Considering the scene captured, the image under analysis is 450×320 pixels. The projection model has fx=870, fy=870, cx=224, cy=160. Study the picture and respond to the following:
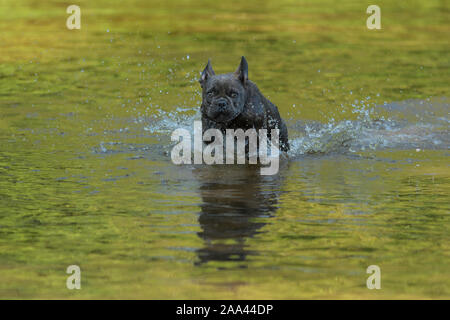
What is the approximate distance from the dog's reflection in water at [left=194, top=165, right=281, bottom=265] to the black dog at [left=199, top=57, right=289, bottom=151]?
1.65 feet

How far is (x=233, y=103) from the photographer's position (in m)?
9.45

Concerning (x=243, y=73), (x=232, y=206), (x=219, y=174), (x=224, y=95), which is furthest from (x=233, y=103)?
(x=232, y=206)

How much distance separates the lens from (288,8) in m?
25.0

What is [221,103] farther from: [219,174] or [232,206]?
[232,206]

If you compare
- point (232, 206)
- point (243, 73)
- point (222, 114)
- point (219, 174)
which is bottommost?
point (232, 206)

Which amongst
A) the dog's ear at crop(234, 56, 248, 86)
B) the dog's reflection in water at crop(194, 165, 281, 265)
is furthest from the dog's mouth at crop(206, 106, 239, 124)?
the dog's reflection in water at crop(194, 165, 281, 265)

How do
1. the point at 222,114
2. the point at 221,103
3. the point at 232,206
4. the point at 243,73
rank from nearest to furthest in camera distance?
the point at 232,206 → the point at 221,103 → the point at 222,114 → the point at 243,73

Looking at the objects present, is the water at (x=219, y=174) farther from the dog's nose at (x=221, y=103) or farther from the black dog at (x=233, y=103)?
the dog's nose at (x=221, y=103)

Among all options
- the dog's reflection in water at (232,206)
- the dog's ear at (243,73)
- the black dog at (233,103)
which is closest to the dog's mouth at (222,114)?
the black dog at (233,103)

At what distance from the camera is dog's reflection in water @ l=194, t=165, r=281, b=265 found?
6590 mm

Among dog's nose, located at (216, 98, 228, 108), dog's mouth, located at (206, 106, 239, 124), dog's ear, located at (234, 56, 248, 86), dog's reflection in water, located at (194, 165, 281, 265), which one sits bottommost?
dog's reflection in water, located at (194, 165, 281, 265)

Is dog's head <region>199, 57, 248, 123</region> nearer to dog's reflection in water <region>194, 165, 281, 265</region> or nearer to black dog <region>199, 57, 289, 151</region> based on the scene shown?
black dog <region>199, 57, 289, 151</region>

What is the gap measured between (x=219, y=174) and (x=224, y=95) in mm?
858

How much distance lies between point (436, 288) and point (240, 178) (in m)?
3.71
